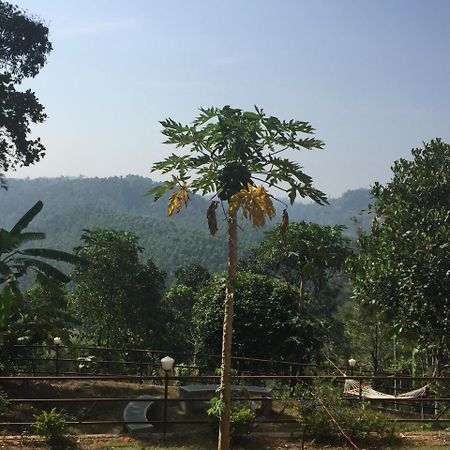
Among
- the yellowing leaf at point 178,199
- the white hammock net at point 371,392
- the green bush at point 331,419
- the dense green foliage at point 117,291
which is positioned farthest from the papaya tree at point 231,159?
the dense green foliage at point 117,291

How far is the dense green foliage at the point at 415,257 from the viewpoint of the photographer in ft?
50.0

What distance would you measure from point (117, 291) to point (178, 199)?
21.4 m

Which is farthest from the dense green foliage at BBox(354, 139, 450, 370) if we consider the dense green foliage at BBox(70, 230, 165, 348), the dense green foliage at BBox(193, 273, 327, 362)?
the dense green foliage at BBox(70, 230, 165, 348)

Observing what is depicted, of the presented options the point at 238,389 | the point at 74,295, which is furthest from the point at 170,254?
the point at 238,389

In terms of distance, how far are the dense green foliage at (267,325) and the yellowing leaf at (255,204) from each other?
510 inches

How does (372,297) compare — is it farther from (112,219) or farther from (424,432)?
(112,219)

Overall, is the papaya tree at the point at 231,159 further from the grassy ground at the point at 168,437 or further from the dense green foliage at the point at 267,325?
the dense green foliage at the point at 267,325

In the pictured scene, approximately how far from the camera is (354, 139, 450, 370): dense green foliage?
1523 centimetres

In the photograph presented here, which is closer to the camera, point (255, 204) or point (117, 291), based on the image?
point (255, 204)

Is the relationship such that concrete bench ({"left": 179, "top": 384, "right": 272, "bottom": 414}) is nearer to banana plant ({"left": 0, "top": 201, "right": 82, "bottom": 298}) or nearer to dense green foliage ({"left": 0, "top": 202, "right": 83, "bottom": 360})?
dense green foliage ({"left": 0, "top": 202, "right": 83, "bottom": 360})

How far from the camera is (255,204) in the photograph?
635 cm

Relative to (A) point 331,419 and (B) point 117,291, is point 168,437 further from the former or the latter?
(B) point 117,291

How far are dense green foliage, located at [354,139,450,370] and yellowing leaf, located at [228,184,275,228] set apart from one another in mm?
10451

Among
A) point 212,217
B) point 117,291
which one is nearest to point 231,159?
point 212,217
